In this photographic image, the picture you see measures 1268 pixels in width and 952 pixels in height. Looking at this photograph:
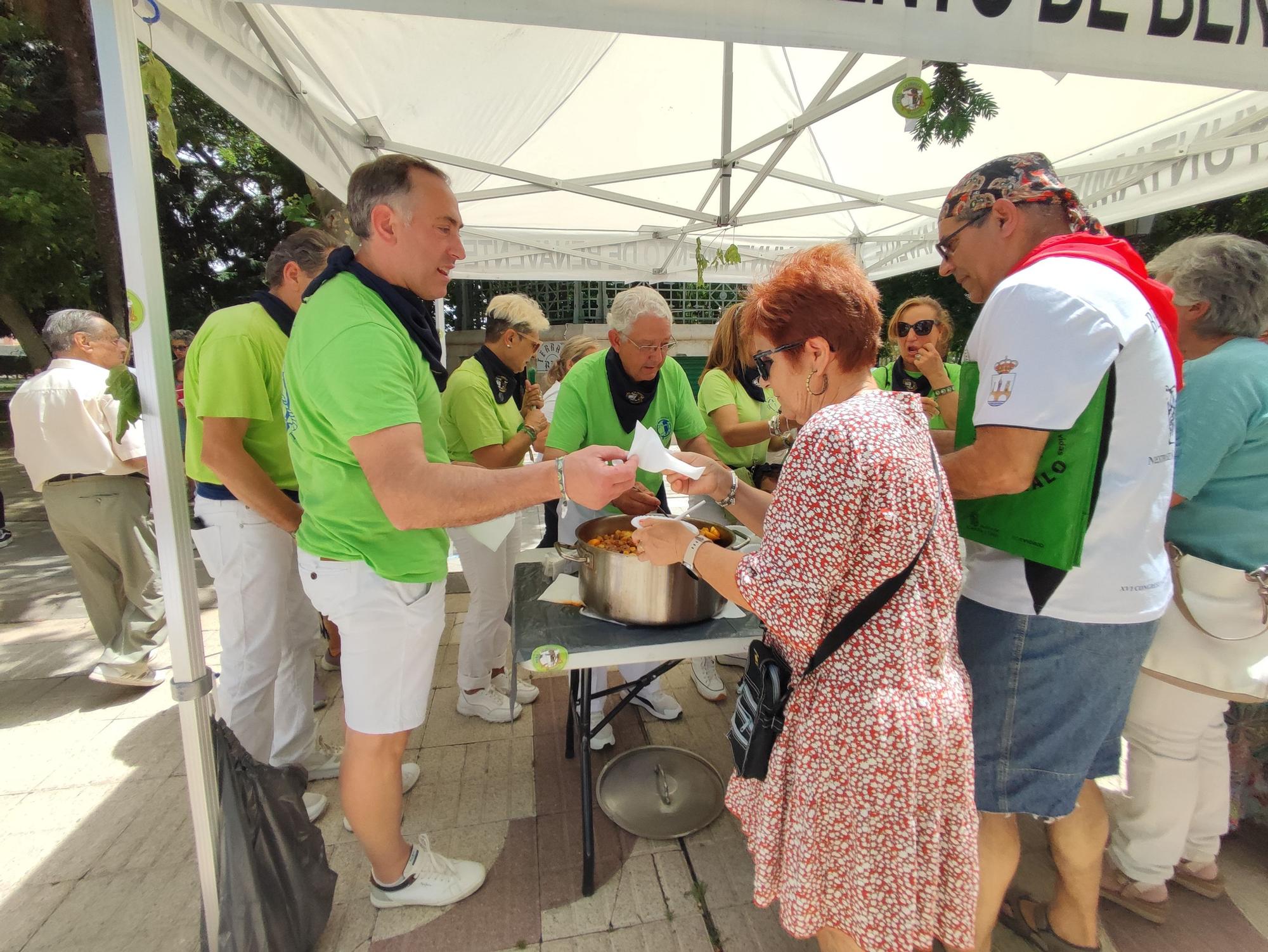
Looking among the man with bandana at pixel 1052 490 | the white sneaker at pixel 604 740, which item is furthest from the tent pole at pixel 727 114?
the white sneaker at pixel 604 740

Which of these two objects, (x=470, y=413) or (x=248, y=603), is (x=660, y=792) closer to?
(x=248, y=603)

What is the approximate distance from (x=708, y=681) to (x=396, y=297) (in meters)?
2.59

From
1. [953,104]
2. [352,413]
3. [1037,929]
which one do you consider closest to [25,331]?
[352,413]

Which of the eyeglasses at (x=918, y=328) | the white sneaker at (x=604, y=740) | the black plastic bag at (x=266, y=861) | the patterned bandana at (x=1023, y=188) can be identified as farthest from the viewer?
the eyeglasses at (x=918, y=328)

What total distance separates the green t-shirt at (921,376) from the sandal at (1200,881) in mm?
1820

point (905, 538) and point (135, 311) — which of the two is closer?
point (905, 538)

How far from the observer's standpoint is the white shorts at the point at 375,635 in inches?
66.7

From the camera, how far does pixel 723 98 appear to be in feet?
12.1

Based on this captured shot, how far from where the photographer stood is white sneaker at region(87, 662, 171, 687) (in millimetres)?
3354

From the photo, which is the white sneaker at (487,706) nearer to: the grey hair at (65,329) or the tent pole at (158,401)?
the tent pole at (158,401)

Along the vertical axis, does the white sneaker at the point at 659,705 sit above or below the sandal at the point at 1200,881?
above

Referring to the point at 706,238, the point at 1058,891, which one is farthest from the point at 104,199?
the point at 1058,891

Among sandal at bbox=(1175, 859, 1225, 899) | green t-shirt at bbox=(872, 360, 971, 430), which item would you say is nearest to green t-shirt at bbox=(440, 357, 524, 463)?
green t-shirt at bbox=(872, 360, 971, 430)

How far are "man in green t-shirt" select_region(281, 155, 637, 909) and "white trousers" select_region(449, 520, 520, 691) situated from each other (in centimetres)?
121
